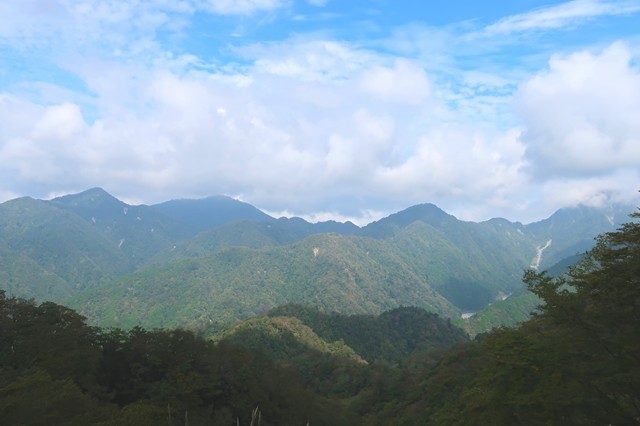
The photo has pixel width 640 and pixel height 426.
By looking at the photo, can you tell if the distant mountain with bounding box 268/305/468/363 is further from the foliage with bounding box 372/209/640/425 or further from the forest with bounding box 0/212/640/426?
the foliage with bounding box 372/209/640/425

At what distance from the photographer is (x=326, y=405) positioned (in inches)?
2349

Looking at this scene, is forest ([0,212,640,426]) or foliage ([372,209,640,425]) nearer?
foliage ([372,209,640,425])

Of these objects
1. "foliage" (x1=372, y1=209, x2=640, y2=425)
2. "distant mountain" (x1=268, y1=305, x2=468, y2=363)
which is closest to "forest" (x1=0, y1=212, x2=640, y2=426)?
"foliage" (x1=372, y1=209, x2=640, y2=425)

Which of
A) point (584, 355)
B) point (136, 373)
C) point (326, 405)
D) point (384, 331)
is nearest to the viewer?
point (584, 355)

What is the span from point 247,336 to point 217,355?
277ft

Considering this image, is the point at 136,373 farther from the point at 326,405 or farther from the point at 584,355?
the point at 584,355

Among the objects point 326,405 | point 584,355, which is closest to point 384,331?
point 326,405

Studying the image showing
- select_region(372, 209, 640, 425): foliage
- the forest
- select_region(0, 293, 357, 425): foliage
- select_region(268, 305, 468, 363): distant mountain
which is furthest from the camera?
select_region(268, 305, 468, 363): distant mountain

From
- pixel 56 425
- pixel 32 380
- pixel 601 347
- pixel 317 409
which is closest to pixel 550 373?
pixel 601 347

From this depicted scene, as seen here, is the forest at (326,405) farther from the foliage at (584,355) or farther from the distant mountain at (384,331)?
the distant mountain at (384,331)

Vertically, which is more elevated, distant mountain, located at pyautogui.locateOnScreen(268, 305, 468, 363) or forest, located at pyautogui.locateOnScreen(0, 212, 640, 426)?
forest, located at pyautogui.locateOnScreen(0, 212, 640, 426)

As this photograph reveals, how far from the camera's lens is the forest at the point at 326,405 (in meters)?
18.0

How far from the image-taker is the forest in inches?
710

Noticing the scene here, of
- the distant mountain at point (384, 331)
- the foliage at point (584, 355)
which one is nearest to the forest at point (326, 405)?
the foliage at point (584, 355)
